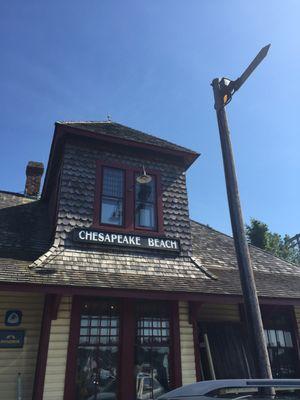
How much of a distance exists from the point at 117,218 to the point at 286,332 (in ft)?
19.2

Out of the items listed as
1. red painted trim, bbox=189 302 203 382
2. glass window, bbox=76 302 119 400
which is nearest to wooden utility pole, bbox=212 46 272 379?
red painted trim, bbox=189 302 203 382

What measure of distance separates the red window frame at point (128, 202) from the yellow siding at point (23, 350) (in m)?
2.51

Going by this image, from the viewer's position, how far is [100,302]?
27.8 ft

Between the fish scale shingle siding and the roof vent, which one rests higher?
the roof vent

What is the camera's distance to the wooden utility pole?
524cm

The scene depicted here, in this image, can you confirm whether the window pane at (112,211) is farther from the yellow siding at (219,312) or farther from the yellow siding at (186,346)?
the yellow siding at (219,312)

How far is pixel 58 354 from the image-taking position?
757 cm

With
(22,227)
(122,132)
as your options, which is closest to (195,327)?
(22,227)

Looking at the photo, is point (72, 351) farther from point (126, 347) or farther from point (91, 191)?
point (91, 191)

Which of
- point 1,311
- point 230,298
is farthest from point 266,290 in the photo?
point 1,311

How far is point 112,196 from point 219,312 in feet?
14.5

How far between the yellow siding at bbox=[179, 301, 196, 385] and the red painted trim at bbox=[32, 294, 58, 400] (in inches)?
123

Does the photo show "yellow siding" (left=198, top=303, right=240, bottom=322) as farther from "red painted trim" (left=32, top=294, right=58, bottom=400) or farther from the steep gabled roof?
the steep gabled roof

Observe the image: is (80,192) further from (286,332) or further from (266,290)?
(286,332)
